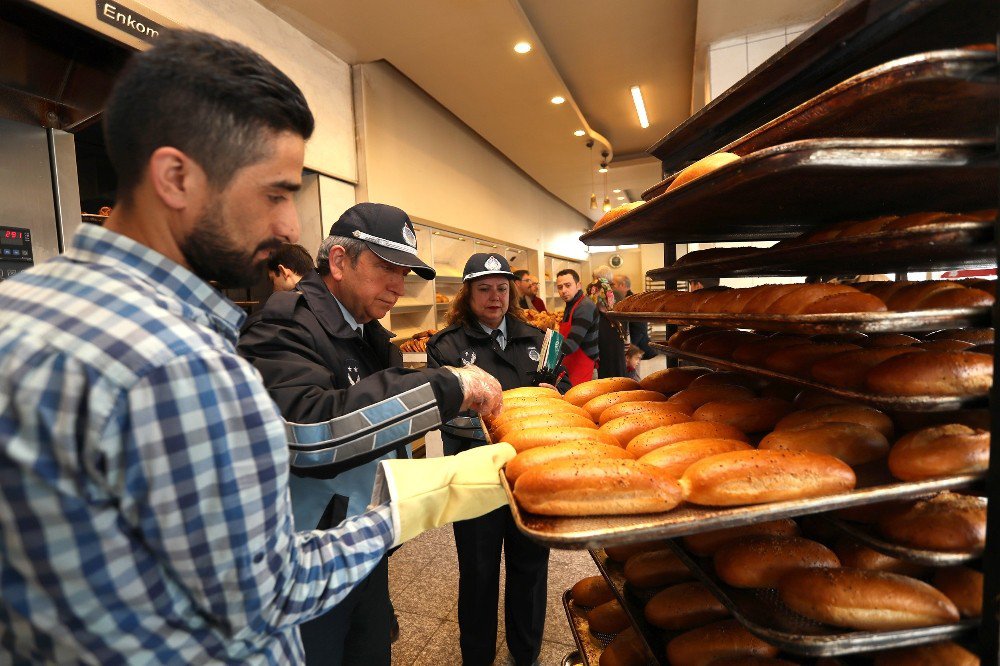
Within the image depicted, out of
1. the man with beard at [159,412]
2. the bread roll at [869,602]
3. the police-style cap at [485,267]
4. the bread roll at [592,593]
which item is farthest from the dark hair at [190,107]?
the police-style cap at [485,267]

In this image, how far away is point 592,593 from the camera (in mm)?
1864

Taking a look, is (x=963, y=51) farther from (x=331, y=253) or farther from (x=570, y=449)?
(x=331, y=253)

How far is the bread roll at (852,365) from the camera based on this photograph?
1.12m

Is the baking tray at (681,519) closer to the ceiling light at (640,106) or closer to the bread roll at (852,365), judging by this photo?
the bread roll at (852,365)

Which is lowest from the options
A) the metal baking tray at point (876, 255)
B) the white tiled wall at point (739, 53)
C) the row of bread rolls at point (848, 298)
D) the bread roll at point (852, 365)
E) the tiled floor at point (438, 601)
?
the tiled floor at point (438, 601)

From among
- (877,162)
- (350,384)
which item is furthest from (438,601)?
(877,162)

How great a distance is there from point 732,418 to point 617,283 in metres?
5.68

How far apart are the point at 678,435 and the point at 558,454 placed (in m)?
0.33

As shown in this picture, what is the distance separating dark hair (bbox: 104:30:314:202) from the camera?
2.52 ft

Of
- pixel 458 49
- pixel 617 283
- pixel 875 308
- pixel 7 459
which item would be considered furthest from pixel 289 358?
pixel 617 283

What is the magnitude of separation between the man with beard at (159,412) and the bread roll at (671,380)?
135cm

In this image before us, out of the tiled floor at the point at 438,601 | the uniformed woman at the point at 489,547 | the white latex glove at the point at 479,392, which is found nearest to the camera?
the white latex glove at the point at 479,392

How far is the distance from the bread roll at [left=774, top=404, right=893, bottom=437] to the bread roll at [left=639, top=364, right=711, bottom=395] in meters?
0.58

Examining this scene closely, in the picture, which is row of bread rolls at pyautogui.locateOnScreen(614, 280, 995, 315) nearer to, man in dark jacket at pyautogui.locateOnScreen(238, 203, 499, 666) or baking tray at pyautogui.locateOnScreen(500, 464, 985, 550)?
baking tray at pyautogui.locateOnScreen(500, 464, 985, 550)
